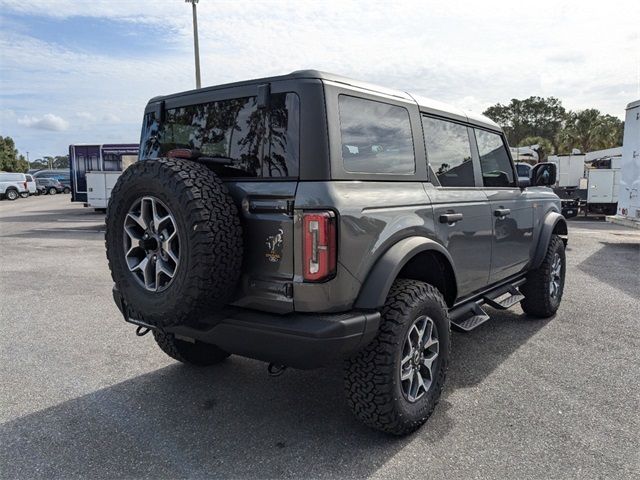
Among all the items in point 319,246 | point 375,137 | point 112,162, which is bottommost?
point 319,246

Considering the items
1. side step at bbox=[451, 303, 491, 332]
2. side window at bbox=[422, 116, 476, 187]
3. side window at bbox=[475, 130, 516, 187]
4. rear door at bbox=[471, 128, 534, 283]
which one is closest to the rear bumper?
side step at bbox=[451, 303, 491, 332]

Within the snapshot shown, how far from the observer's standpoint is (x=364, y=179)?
9.30 feet

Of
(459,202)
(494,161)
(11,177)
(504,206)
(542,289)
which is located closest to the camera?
(459,202)

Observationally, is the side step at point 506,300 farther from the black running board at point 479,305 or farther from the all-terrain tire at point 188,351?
the all-terrain tire at point 188,351

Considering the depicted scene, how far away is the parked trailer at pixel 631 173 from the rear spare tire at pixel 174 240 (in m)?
10.1

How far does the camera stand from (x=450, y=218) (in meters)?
3.39

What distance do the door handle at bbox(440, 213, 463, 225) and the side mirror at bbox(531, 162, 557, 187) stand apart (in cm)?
189

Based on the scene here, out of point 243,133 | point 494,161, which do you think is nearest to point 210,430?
point 243,133

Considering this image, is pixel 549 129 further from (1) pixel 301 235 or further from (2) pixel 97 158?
(1) pixel 301 235

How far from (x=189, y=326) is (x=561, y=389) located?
265cm

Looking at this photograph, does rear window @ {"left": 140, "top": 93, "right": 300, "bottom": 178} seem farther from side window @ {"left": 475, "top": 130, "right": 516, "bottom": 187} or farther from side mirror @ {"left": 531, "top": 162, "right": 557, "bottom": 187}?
side mirror @ {"left": 531, "top": 162, "right": 557, "bottom": 187}

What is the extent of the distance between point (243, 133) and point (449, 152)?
65.1 inches

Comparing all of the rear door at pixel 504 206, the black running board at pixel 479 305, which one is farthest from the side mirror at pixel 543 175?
the black running board at pixel 479 305

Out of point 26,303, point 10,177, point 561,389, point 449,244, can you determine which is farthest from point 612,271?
point 10,177
